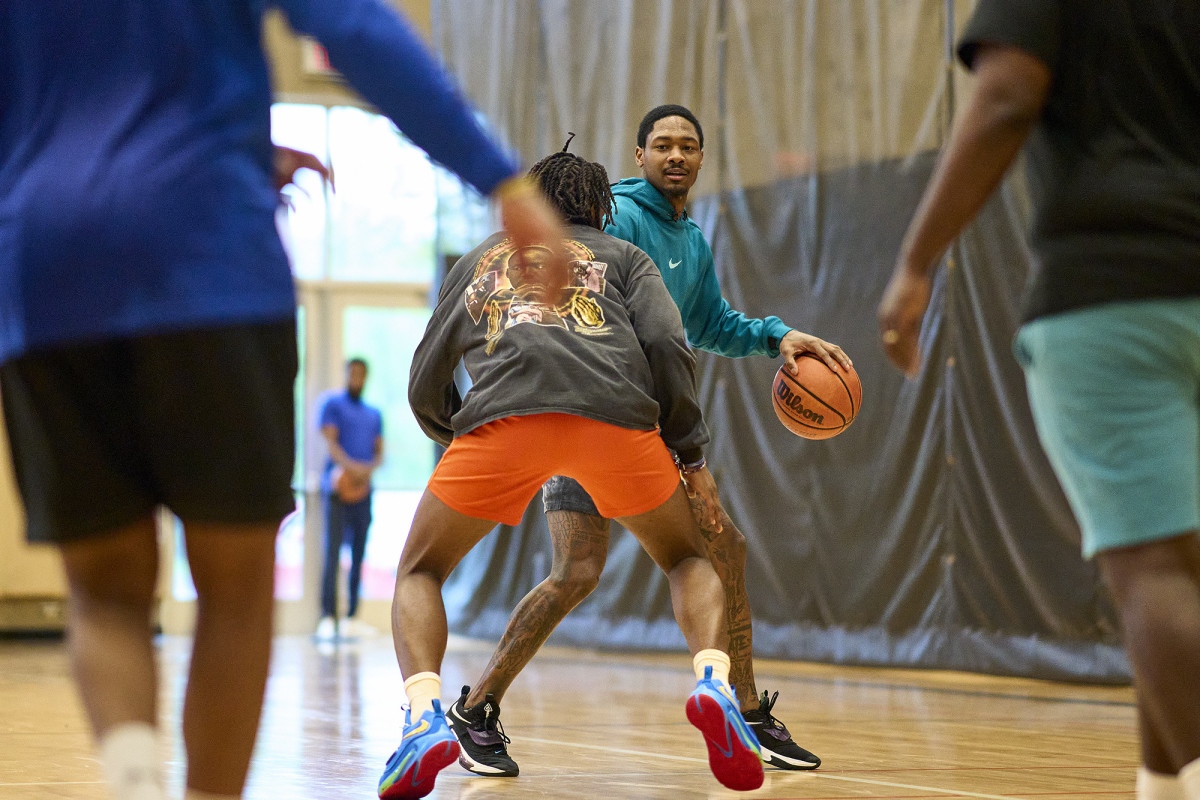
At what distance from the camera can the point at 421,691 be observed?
3.05m

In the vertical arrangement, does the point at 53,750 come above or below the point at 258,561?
below

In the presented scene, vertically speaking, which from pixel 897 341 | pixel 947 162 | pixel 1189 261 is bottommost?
pixel 897 341

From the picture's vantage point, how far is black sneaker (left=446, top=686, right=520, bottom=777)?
12.1ft

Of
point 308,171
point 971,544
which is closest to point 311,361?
point 971,544

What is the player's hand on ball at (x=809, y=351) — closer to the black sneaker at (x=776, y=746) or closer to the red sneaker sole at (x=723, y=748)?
the black sneaker at (x=776, y=746)

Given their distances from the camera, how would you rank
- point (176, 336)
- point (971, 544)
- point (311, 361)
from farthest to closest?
point (311, 361), point (971, 544), point (176, 336)

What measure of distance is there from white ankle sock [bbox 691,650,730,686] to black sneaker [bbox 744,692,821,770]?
68cm

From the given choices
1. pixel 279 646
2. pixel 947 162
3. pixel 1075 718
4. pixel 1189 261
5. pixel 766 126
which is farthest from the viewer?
pixel 279 646

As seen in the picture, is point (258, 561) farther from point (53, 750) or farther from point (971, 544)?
point (971, 544)

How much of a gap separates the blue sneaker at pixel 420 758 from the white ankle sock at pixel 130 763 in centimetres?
121

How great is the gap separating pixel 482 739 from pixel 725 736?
0.99m

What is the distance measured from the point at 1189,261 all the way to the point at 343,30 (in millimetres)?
1142

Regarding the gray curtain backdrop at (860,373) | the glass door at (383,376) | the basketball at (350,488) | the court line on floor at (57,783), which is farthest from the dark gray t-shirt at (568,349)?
the glass door at (383,376)

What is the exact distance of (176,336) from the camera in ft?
5.50
